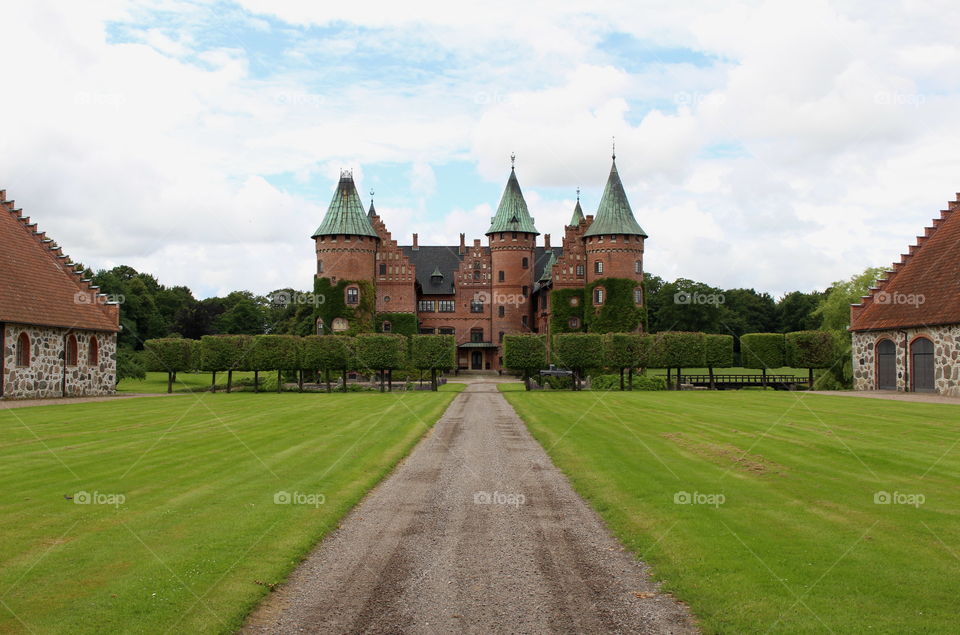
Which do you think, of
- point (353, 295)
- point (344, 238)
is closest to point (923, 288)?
point (353, 295)

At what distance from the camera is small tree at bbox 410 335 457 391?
57209 millimetres

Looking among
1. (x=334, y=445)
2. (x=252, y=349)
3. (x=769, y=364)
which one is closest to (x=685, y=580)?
(x=334, y=445)

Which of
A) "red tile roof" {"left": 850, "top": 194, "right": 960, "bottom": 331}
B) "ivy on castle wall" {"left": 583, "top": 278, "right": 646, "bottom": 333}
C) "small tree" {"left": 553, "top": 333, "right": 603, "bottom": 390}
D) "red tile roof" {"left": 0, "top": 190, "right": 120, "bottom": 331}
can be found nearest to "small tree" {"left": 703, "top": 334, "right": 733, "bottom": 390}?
"small tree" {"left": 553, "top": 333, "right": 603, "bottom": 390}

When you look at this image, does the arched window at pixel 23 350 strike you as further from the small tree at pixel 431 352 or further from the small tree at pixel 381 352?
the small tree at pixel 431 352

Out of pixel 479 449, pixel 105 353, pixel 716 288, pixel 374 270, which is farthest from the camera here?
pixel 716 288

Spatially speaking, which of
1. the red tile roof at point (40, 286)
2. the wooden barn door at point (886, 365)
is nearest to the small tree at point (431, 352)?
the red tile roof at point (40, 286)

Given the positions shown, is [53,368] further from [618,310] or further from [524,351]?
[618,310]

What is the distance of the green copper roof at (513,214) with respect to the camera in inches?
3396

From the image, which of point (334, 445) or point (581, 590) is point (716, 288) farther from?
point (581, 590)

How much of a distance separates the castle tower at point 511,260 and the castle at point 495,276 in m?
0.11

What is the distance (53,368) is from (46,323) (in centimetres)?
302

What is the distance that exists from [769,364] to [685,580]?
54.6 meters

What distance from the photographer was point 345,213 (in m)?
79.4

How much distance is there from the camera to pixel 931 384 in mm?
43438
